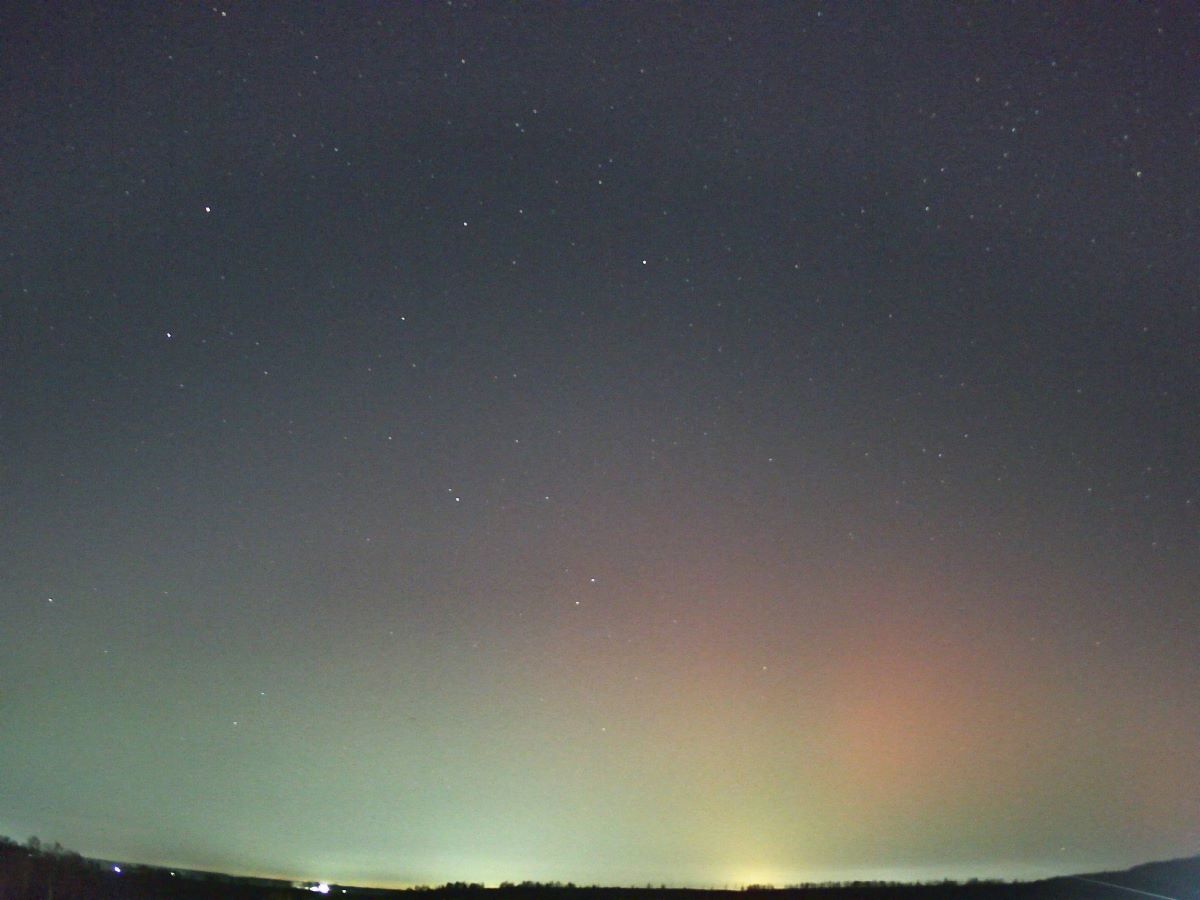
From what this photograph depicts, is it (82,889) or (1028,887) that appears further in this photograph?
(82,889)

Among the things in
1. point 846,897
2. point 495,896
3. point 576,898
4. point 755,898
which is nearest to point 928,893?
point 846,897

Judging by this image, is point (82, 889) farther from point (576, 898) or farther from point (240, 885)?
point (576, 898)

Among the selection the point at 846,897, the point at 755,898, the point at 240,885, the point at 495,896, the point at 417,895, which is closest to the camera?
the point at 846,897

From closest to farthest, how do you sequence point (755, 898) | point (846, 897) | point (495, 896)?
point (846, 897), point (755, 898), point (495, 896)

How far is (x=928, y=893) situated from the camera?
26.1 meters

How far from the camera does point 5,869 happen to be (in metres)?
32.2

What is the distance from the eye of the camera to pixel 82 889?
29.1 meters

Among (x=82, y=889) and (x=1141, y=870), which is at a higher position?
(x=1141, y=870)

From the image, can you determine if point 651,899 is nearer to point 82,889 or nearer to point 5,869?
point 82,889

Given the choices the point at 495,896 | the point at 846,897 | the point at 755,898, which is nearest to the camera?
the point at 846,897

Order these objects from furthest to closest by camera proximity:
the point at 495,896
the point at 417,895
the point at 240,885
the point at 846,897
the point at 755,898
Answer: the point at 240,885 < the point at 417,895 < the point at 495,896 < the point at 755,898 < the point at 846,897

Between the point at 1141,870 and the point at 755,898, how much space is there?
8747mm

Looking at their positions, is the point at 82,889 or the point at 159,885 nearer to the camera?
the point at 82,889

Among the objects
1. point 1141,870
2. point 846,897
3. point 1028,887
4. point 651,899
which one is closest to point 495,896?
point 651,899
